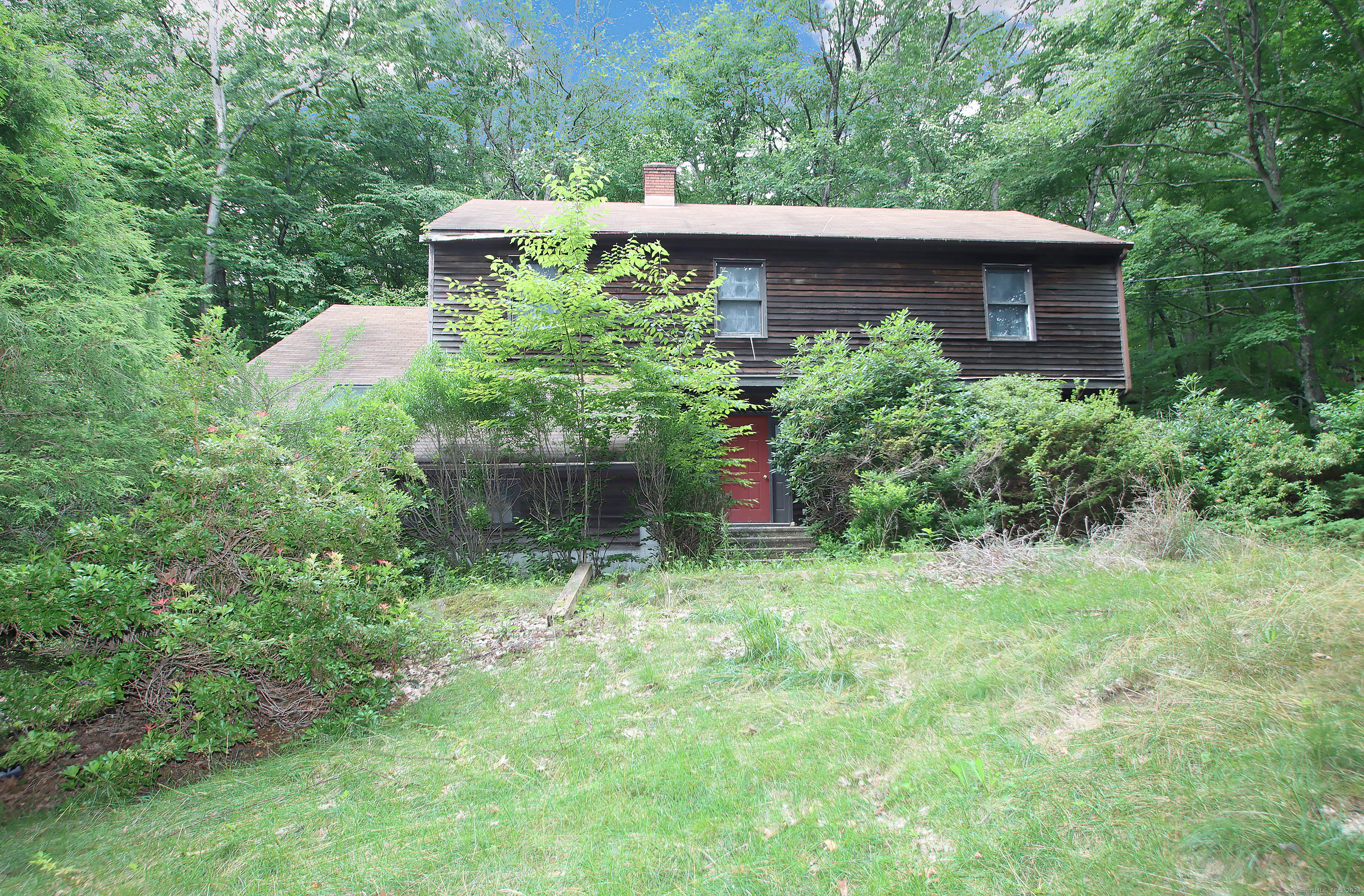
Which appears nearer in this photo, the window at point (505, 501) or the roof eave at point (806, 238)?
the window at point (505, 501)

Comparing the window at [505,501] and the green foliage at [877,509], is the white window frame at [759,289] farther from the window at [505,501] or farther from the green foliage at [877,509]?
the window at [505,501]

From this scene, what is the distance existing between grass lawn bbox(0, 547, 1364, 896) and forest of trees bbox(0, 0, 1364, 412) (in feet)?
39.7

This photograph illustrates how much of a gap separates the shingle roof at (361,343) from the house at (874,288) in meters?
1.66

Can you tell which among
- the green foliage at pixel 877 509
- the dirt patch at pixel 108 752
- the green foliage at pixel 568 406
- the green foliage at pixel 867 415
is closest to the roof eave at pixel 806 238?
the green foliage at pixel 568 406

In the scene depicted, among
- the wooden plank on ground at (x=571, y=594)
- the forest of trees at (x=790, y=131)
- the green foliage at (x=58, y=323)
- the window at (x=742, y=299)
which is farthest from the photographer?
the forest of trees at (x=790, y=131)

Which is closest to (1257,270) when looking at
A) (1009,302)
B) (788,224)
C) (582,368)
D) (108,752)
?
(1009,302)

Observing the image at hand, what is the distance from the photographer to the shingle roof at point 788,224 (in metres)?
12.7

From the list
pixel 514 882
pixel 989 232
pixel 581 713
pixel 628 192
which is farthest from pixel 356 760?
pixel 628 192

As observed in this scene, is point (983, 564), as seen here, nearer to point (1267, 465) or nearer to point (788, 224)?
point (1267, 465)

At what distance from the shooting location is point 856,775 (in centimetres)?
313

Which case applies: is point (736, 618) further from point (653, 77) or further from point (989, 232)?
point (653, 77)

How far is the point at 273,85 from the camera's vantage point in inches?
839

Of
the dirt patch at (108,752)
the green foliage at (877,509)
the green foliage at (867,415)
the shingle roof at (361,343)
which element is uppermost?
the shingle roof at (361,343)

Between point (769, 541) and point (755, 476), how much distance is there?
3159 mm
